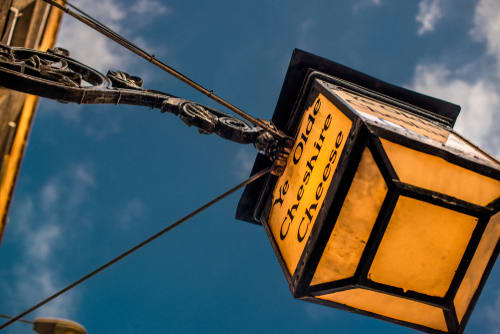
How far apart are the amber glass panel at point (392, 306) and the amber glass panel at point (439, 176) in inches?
41.6

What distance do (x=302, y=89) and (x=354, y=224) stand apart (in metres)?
2.53

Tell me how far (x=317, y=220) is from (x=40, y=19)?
18.0ft

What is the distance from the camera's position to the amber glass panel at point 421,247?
3.64 metres

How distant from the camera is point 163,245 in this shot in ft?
251

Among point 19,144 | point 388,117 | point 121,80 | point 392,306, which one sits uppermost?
point 388,117

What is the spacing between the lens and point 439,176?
3580mm

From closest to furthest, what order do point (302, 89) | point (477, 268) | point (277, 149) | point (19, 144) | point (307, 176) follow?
point (477, 268) → point (307, 176) → point (277, 149) → point (302, 89) → point (19, 144)

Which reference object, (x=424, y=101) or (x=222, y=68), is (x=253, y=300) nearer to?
(x=222, y=68)

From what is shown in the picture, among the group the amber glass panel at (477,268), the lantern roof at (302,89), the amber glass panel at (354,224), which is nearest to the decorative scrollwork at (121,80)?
the lantern roof at (302,89)

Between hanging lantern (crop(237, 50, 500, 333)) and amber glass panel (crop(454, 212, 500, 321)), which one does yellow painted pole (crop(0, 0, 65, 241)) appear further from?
amber glass panel (crop(454, 212, 500, 321))

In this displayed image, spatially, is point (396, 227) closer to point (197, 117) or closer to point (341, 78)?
point (197, 117)

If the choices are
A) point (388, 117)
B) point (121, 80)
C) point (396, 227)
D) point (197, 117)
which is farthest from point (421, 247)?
point (121, 80)

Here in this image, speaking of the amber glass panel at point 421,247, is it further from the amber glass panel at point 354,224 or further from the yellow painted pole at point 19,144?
the yellow painted pole at point 19,144

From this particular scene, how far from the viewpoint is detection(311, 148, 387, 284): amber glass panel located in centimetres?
362
